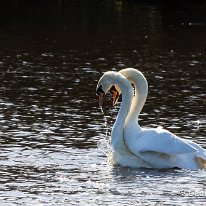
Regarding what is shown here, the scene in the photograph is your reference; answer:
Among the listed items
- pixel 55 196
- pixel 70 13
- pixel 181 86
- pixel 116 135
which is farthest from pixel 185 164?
pixel 70 13

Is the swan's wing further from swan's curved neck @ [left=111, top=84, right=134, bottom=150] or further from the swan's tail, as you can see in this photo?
the swan's tail

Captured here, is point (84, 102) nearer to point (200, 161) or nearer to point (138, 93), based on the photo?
point (138, 93)

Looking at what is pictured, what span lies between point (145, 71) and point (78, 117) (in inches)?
331

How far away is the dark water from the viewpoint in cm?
1317

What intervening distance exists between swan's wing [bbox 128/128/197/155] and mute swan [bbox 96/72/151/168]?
0.22 metres

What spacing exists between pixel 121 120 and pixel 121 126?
0.36ft

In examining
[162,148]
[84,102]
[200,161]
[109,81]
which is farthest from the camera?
[84,102]

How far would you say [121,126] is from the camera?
1545 cm

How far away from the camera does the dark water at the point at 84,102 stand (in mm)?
13172

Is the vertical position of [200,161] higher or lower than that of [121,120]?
lower

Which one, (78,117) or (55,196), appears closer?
(55,196)

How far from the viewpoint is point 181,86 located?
79.0 feet

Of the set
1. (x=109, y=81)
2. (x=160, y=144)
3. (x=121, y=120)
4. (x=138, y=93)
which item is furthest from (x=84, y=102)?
(x=160, y=144)

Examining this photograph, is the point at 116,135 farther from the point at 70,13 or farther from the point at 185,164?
the point at 70,13
